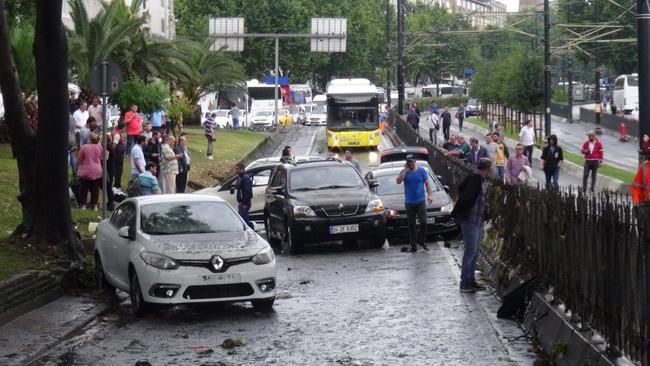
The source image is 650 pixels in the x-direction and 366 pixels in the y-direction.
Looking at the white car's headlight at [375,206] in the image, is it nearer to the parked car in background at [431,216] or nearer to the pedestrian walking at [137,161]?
the parked car in background at [431,216]

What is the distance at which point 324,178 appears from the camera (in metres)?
24.2

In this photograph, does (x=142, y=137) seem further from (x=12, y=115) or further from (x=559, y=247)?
(x=559, y=247)

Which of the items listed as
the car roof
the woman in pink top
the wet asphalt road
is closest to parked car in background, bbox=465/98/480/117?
the woman in pink top

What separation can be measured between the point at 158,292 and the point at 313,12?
86438mm

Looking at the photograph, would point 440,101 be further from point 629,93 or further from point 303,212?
point 303,212

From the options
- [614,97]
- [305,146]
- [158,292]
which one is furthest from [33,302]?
[614,97]

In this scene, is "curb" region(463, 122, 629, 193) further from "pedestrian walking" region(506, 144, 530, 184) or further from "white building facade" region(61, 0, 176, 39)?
"white building facade" region(61, 0, 176, 39)

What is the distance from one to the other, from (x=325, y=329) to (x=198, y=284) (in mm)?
1731

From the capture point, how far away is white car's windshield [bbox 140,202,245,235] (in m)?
16.2

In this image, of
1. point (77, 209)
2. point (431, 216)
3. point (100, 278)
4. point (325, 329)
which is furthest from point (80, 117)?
point (325, 329)

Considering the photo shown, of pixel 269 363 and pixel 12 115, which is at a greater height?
pixel 12 115

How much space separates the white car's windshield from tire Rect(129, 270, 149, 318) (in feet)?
2.35

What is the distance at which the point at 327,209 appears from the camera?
74.9ft

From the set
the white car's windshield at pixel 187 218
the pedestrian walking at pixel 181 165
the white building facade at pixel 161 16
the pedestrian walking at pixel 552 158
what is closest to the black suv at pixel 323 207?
the white car's windshield at pixel 187 218
